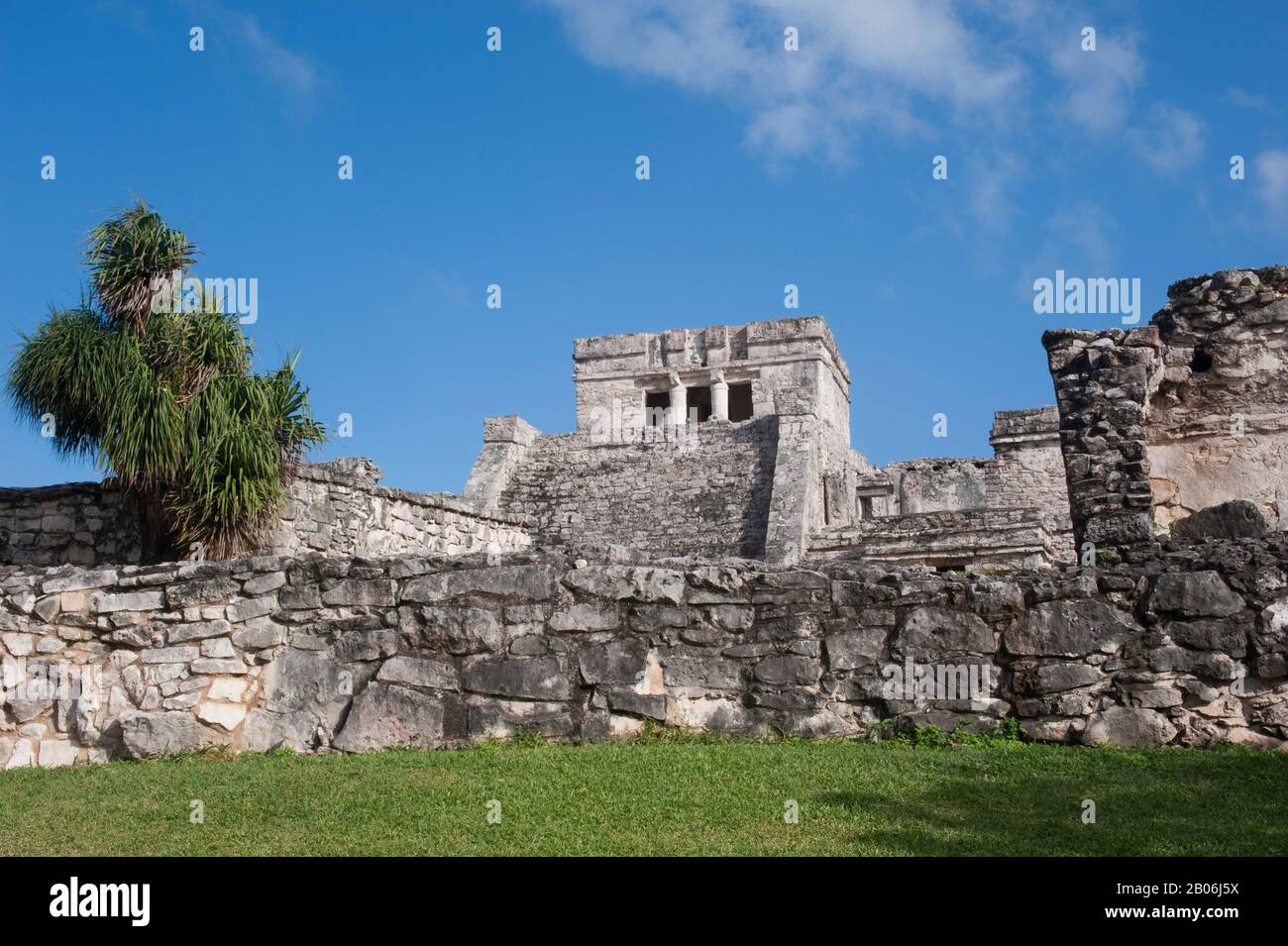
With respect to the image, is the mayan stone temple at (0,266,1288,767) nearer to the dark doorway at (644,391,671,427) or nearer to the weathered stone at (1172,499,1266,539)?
the weathered stone at (1172,499,1266,539)

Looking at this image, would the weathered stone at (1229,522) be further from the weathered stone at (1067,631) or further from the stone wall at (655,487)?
the stone wall at (655,487)

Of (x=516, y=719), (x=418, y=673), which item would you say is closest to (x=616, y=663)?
(x=516, y=719)

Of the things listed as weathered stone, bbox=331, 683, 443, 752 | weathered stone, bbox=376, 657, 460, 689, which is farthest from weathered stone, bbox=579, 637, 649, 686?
weathered stone, bbox=331, 683, 443, 752

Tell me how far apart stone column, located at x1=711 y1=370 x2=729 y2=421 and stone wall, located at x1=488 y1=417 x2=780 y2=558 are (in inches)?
186

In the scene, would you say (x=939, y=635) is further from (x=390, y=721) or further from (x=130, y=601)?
(x=130, y=601)

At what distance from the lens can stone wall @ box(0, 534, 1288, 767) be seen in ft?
22.0

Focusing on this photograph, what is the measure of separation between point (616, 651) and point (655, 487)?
14856 millimetres

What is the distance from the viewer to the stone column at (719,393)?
1132 inches

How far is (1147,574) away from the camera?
682cm

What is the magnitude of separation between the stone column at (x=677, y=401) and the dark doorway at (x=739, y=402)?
1517 millimetres

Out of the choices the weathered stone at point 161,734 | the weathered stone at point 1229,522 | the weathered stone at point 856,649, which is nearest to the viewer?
the weathered stone at point 856,649

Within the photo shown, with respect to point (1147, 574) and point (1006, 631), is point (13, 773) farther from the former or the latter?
point (1147, 574)

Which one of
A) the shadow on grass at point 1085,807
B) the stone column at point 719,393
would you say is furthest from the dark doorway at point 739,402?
the shadow on grass at point 1085,807

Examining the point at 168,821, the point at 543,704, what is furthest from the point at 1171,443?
the point at 168,821
